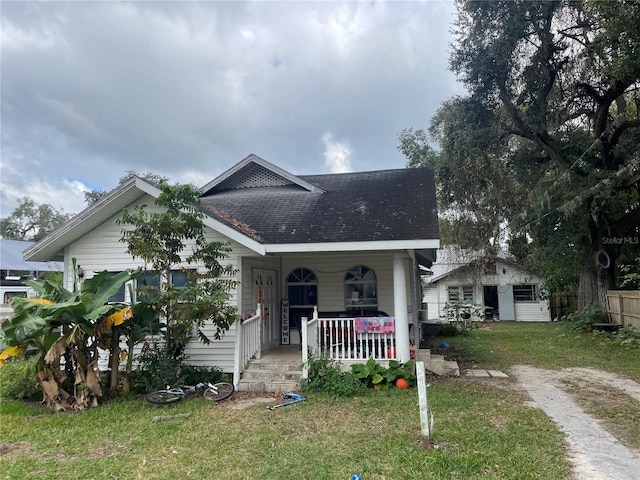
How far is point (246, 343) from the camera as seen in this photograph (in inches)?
308

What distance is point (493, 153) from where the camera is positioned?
54.8 ft

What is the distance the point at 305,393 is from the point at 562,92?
14741 mm

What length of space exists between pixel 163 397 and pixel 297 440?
2.96 m

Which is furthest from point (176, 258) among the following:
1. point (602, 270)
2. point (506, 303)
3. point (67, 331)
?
point (506, 303)

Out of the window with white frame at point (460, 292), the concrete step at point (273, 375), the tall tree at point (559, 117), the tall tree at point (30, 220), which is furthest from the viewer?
the tall tree at point (30, 220)

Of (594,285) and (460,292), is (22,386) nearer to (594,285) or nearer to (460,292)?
(594,285)

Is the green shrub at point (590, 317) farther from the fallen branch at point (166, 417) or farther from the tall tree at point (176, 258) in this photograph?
the fallen branch at point (166, 417)

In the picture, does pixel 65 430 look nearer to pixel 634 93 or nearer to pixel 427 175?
pixel 427 175

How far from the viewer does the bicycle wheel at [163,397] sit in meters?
6.60

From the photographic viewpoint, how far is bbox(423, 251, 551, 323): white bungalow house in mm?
24109

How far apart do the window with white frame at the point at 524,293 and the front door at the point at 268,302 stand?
19.6m

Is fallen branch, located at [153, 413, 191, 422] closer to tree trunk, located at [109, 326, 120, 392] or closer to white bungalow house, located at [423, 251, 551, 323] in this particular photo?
tree trunk, located at [109, 326, 120, 392]

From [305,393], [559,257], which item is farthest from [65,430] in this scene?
[559,257]

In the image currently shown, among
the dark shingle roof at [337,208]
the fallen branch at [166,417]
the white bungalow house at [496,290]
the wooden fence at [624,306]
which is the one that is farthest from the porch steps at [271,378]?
the white bungalow house at [496,290]
